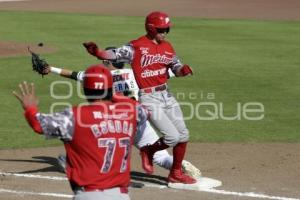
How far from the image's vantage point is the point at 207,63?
21.3 metres

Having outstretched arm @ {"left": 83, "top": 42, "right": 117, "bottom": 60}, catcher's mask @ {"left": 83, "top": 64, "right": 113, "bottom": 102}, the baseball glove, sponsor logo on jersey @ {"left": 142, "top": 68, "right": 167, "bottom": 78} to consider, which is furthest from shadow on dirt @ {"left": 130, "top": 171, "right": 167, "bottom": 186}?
catcher's mask @ {"left": 83, "top": 64, "right": 113, "bottom": 102}

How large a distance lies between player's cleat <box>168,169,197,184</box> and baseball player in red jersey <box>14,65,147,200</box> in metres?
3.39

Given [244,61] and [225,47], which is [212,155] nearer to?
[244,61]

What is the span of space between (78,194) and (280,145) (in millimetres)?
6769

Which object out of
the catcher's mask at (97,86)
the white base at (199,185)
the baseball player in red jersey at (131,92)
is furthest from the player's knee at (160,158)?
the catcher's mask at (97,86)

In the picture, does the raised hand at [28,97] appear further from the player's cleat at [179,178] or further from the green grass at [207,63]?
the green grass at [207,63]

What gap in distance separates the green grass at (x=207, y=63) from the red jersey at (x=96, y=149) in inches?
250

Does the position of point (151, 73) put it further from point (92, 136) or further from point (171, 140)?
point (92, 136)

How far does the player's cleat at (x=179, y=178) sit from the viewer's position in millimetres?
9656

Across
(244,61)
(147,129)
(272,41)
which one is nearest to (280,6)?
(272,41)

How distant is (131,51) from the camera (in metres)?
9.66

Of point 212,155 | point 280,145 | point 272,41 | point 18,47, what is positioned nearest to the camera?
point 212,155

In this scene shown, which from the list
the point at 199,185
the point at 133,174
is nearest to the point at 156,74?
the point at 199,185

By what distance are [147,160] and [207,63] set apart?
11794 millimetres
